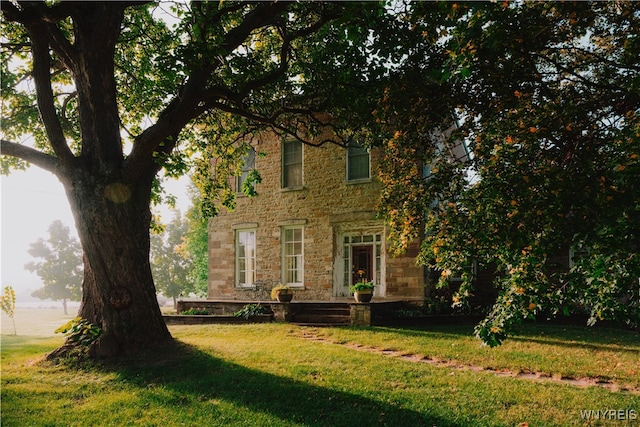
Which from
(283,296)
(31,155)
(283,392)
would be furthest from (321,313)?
(31,155)

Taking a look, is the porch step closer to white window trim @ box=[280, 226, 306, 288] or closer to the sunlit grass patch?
white window trim @ box=[280, 226, 306, 288]

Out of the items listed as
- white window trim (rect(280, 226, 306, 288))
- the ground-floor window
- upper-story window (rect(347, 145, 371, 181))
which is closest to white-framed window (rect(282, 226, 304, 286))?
white window trim (rect(280, 226, 306, 288))

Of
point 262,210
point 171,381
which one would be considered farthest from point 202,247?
point 171,381

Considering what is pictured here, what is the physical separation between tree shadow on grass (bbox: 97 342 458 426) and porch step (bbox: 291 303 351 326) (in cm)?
563

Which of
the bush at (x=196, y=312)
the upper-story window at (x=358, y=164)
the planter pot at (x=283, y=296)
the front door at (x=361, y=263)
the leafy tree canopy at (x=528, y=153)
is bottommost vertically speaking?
the bush at (x=196, y=312)

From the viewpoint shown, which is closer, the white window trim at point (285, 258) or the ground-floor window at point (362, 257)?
the ground-floor window at point (362, 257)

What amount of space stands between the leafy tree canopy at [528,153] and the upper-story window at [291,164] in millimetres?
10134

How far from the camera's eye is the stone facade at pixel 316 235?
1480 cm

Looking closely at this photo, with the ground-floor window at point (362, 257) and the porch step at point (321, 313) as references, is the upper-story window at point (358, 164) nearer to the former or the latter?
the ground-floor window at point (362, 257)

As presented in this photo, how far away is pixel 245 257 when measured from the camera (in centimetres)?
1741

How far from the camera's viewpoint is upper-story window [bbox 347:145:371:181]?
50.3 ft

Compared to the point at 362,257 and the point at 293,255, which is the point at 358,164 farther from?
the point at 293,255

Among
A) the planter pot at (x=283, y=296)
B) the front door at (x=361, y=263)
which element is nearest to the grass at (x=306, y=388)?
the planter pot at (x=283, y=296)

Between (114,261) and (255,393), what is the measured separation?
11.3 feet
